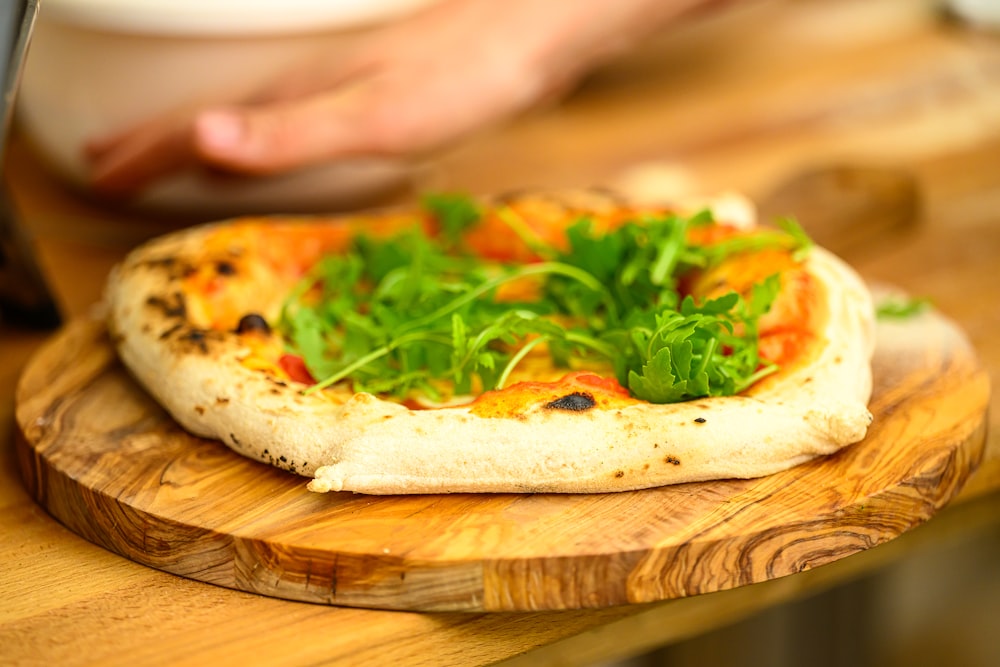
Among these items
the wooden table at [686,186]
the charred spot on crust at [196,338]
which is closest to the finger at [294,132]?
the wooden table at [686,186]

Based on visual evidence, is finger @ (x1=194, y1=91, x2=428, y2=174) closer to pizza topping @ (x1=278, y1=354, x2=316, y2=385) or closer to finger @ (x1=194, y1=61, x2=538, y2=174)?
finger @ (x1=194, y1=61, x2=538, y2=174)

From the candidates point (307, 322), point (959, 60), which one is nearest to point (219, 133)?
point (307, 322)

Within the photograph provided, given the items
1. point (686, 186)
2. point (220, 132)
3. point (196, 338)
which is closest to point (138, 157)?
point (220, 132)

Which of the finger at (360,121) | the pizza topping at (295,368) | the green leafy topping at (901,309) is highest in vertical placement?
the finger at (360,121)

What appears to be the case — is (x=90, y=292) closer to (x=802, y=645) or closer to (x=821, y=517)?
(x=821, y=517)

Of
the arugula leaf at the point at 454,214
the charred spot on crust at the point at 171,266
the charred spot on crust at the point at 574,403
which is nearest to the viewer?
the charred spot on crust at the point at 574,403

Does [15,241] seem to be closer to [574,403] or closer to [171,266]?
→ [171,266]

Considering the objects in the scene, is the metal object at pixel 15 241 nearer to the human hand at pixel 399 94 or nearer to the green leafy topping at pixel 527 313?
the human hand at pixel 399 94
